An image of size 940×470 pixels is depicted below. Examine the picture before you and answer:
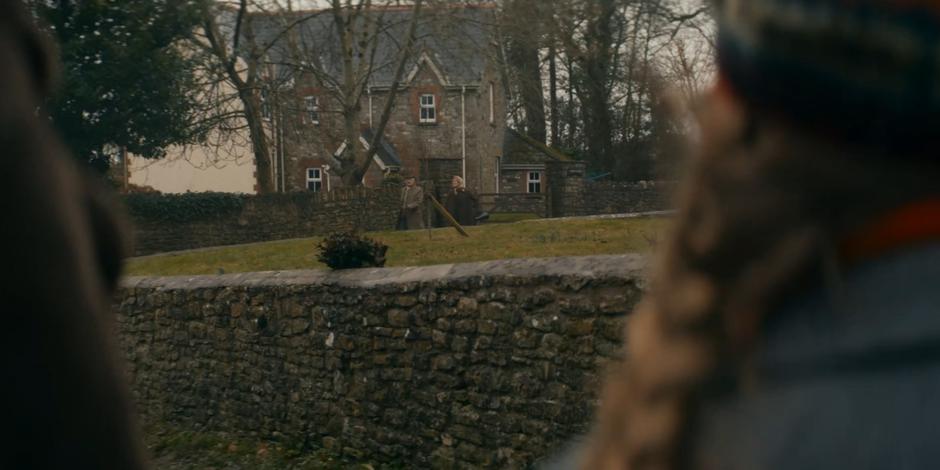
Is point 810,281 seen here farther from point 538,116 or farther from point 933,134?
point 538,116

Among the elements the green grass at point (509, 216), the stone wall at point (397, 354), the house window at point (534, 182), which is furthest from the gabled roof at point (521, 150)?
the stone wall at point (397, 354)

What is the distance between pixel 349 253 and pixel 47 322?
873cm

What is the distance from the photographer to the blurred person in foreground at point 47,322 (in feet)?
3.05

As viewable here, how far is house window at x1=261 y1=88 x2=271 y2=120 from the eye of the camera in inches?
1040

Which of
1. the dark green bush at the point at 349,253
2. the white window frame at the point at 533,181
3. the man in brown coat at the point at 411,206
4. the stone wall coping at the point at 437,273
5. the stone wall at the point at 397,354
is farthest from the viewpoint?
the white window frame at the point at 533,181

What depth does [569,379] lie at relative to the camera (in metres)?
7.36

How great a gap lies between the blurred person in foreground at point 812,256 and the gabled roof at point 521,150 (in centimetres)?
4520

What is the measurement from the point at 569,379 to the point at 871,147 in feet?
22.3

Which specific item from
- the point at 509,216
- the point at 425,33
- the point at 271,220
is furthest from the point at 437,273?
the point at 509,216

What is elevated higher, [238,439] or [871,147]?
[871,147]

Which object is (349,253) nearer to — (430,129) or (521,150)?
(430,129)

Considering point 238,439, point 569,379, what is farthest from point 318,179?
point 569,379

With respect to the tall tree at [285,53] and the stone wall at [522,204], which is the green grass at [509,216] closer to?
the stone wall at [522,204]

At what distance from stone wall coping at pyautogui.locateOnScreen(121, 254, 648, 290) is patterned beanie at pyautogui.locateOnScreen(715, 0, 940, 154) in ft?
16.0
